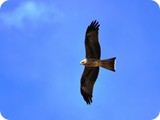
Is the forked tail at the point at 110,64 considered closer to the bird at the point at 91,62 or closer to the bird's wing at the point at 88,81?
the bird at the point at 91,62

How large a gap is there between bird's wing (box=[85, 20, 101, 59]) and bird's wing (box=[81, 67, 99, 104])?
628 millimetres

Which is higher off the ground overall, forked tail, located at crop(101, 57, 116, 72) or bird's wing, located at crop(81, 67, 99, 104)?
bird's wing, located at crop(81, 67, 99, 104)

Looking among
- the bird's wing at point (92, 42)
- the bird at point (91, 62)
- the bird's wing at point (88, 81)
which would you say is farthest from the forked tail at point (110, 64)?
the bird's wing at point (88, 81)

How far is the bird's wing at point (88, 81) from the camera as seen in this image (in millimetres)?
14266

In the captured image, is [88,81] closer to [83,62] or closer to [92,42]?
[83,62]

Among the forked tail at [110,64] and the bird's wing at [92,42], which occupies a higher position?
the bird's wing at [92,42]

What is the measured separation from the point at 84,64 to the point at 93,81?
0.77 m

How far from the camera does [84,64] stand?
14.0 m

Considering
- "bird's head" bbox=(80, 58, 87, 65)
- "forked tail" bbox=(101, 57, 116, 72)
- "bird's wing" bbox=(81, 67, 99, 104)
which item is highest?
"bird's head" bbox=(80, 58, 87, 65)

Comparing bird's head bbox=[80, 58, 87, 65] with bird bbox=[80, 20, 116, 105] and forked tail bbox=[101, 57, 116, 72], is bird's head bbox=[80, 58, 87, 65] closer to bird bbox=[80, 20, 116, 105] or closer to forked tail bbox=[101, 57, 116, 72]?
bird bbox=[80, 20, 116, 105]

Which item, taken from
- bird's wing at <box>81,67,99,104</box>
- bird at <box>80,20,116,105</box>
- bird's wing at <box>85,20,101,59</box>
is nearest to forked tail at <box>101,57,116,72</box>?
bird at <box>80,20,116,105</box>

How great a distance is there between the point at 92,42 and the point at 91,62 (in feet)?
2.13

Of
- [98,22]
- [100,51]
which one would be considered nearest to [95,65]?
[100,51]

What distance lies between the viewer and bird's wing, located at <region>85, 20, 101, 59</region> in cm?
1362
